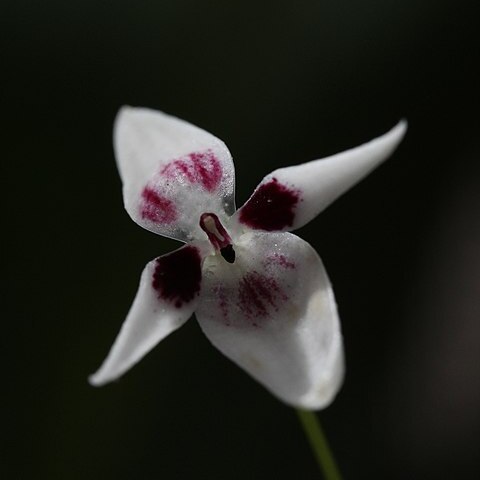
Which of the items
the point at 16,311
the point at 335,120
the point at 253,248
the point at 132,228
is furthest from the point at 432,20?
the point at 253,248

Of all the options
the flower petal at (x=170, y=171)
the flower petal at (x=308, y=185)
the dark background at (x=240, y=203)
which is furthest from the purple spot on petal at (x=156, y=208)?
the dark background at (x=240, y=203)

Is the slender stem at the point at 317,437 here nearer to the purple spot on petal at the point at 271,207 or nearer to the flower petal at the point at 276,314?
the flower petal at the point at 276,314

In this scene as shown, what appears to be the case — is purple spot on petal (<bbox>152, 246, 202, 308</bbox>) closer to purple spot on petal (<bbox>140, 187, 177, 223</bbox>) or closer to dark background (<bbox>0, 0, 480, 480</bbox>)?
purple spot on petal (<bbox>140, 187, 177, 223</bbox>)

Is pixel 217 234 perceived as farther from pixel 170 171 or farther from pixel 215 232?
pixel 170 171

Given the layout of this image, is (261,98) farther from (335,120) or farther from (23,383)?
(23,383)

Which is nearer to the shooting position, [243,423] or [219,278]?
[219,278]

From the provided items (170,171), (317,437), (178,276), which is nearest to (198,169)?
(170,171)
